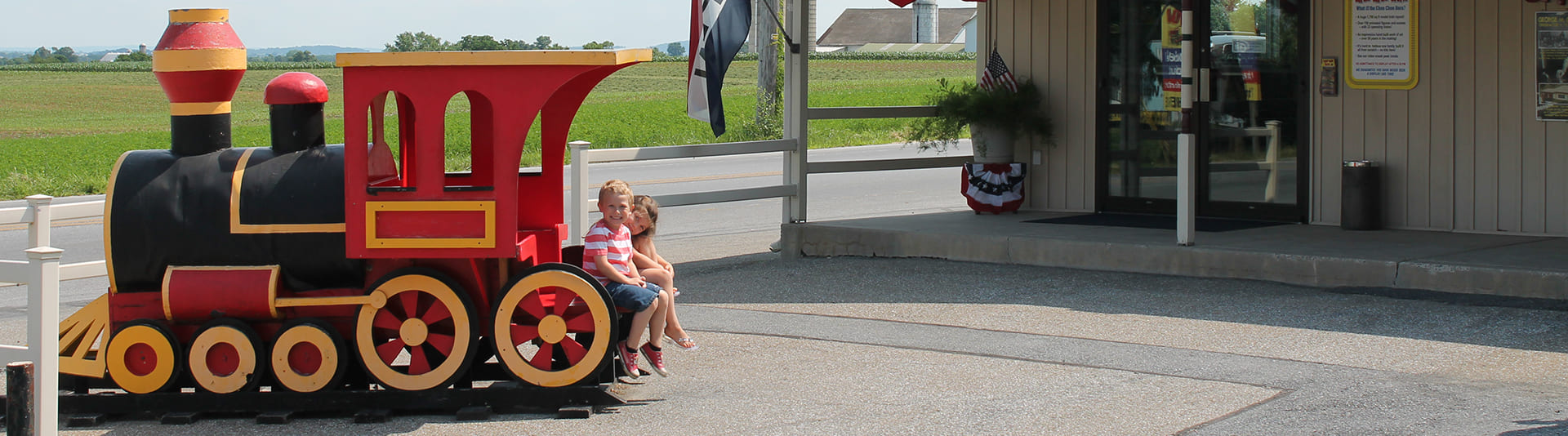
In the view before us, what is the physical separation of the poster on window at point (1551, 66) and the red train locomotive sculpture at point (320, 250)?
6.77 m

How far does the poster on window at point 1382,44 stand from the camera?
1052 centimetres

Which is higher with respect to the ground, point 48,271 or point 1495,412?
point 48,271

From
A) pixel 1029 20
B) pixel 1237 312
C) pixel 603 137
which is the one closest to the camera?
pixel 1237 312

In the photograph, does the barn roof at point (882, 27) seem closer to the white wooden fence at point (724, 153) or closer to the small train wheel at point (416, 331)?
the white wooden fence at point (724, 153)

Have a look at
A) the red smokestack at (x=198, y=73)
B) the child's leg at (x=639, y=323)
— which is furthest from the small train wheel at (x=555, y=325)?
the red smokestack at (x=198, y=73)

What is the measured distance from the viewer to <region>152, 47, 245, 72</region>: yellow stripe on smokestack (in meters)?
6.23

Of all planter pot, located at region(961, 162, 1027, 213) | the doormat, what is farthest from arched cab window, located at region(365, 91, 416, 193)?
planter pot, located at region(961, 162, 1027, 213)

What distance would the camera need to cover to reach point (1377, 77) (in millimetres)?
10672

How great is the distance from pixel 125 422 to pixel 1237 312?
18.1 ft

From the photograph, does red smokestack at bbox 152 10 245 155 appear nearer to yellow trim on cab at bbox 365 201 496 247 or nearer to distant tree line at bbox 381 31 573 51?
yellow trim on cab at bbox 365 201 496 247

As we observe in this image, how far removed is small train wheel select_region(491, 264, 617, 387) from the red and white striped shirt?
0.23 m

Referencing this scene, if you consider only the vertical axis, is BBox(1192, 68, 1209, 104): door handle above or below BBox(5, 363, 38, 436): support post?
above

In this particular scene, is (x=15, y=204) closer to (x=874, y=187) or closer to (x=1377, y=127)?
(x=874, y=187)

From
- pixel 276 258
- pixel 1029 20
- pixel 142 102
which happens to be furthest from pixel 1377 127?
pixel 142 102
